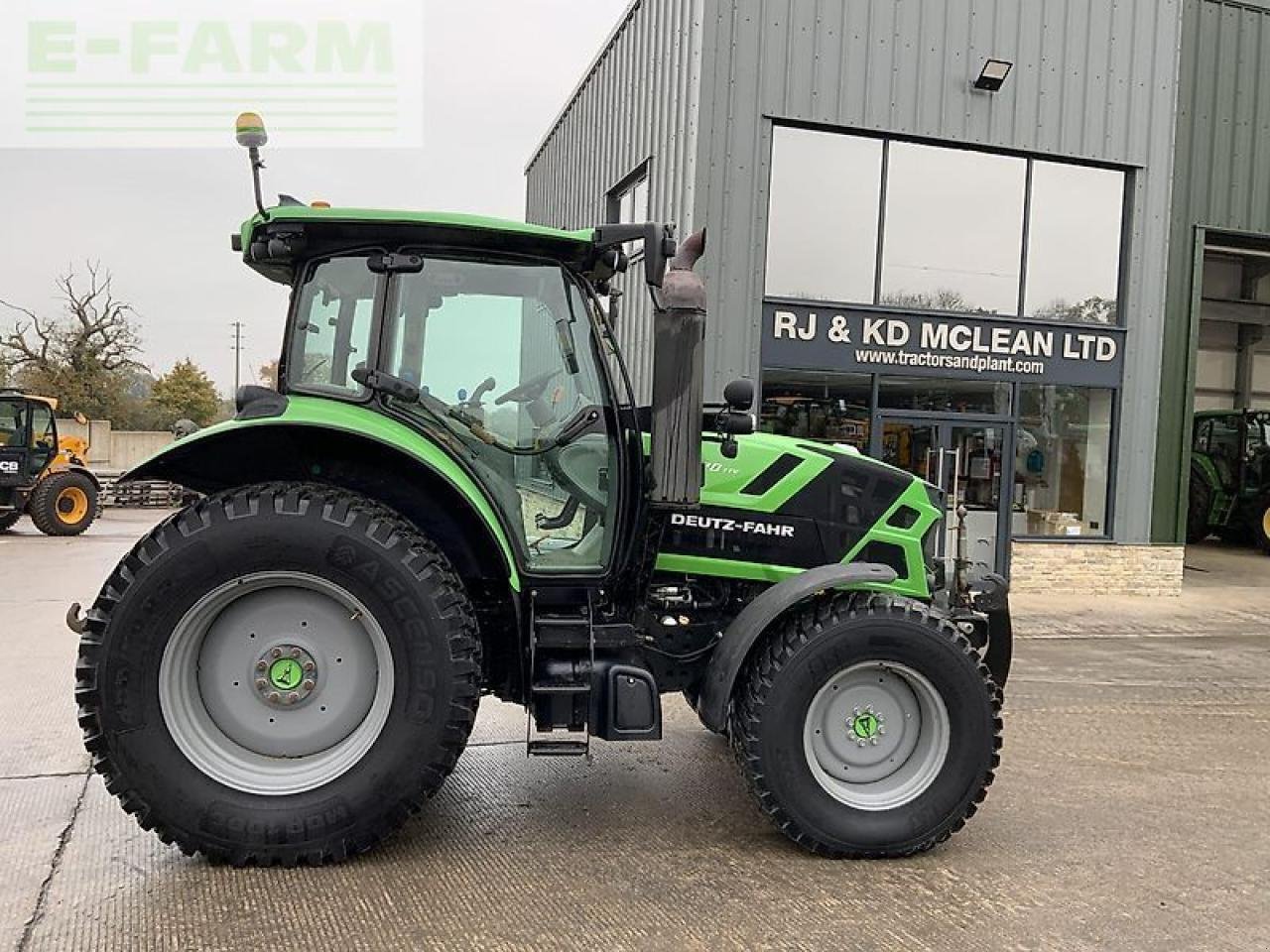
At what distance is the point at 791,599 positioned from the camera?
3.73 meters

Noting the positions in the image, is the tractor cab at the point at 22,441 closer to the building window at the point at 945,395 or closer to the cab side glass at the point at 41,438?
the cab side glass at the point at 41,438

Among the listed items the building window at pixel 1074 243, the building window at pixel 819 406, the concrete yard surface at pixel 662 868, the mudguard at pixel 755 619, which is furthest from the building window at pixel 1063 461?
the mudguard at pixel 755 619

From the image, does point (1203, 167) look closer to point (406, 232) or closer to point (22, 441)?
point (406, 232)

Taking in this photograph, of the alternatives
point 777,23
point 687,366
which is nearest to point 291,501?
point 687,366

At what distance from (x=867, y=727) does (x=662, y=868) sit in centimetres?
95

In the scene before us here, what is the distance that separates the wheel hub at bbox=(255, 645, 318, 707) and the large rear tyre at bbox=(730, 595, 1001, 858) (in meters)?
1.61

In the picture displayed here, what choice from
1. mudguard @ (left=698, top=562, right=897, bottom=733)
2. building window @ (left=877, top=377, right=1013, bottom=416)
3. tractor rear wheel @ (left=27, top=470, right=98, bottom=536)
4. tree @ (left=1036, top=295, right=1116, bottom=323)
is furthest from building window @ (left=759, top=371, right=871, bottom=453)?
tractor rear wheel @ (left=27, top=470, right=98, bottom=536)

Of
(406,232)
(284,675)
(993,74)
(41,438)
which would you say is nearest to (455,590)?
(284,675)

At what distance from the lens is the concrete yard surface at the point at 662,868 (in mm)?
3160

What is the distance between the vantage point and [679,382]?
140 inches

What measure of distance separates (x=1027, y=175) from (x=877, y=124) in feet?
6.72

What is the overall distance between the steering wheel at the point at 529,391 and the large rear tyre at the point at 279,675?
0.63 metres

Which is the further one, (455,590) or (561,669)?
(561,669)

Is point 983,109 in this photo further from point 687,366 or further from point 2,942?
point 2,942
